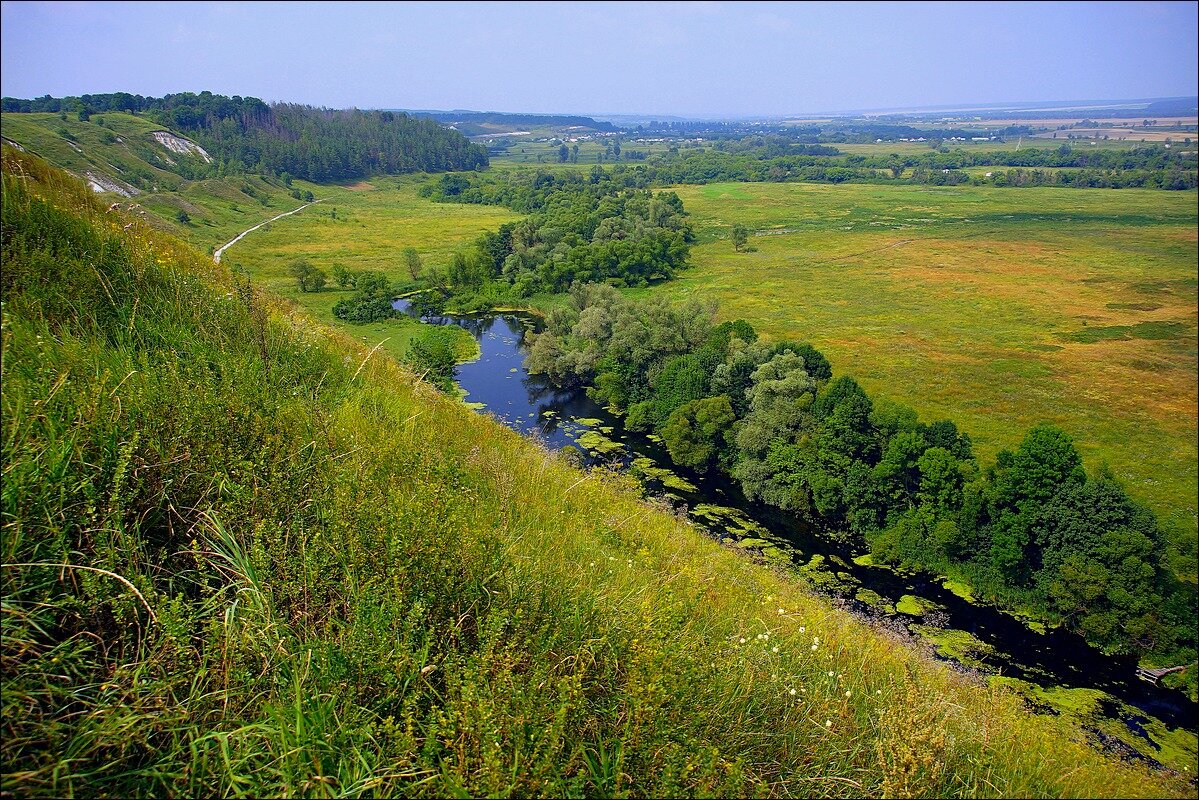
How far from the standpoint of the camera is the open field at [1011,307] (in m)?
24.4

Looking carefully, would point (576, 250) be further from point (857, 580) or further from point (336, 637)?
point (336, 637)

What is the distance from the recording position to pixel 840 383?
27.8 metres

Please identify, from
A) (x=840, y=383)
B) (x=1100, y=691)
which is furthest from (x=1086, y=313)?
(x=1100, y=691)

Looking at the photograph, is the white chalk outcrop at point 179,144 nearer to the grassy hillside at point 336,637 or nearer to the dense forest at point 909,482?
the dense forest at point 909,482

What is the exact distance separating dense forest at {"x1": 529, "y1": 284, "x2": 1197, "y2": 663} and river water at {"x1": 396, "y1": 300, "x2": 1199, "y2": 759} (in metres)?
0.80

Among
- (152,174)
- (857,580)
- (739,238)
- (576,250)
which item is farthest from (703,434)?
(152,174)

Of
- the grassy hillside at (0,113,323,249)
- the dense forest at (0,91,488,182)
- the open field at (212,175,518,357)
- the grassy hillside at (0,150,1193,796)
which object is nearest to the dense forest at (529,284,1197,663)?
the grassy hillside at (0,150,1193,796)

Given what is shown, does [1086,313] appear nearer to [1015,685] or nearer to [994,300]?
[994,300]

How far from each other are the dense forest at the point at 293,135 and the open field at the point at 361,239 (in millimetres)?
11053

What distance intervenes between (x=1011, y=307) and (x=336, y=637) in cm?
5825

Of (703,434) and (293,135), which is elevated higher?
(293,135)

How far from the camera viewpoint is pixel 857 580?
2223 centimetres

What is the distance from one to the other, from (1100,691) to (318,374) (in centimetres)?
2252

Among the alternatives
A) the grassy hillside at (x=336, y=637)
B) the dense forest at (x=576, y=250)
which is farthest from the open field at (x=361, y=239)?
the grassy hillside at (x=336, y=637)
